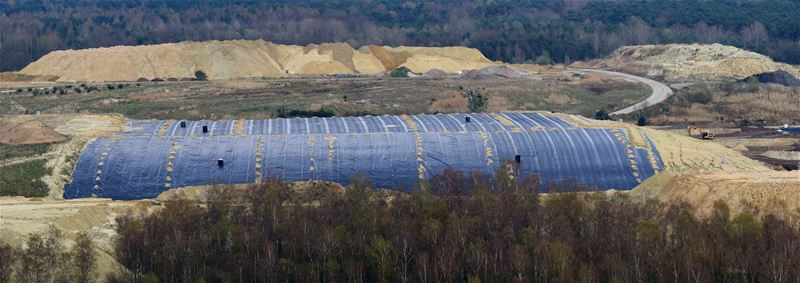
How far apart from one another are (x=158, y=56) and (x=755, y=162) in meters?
84.3

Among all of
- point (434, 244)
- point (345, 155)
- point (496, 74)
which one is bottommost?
point (496, 74)

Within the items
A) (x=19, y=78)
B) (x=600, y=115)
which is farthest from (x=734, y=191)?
(x=19, y=78)

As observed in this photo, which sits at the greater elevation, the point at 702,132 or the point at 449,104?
the point at 449,104

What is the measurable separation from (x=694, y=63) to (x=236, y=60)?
5550cm

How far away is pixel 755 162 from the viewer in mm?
72500

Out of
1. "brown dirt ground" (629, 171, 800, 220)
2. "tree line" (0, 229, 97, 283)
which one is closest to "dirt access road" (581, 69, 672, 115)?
"brown dirt ground" (629, 171, 800, 220)

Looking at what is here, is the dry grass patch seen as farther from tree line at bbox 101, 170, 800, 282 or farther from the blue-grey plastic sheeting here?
tree line at bbox 101, 170, 800, 282

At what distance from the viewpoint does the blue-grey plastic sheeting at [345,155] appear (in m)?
65.3

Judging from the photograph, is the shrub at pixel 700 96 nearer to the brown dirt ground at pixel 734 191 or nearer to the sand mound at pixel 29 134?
the brown dirt ground at pixel 734 191

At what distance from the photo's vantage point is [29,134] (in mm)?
71125

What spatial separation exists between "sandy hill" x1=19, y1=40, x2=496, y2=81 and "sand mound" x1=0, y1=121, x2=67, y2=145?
59873 mm

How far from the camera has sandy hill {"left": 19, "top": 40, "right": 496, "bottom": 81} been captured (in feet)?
444

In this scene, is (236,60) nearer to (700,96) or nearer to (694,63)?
(694,63)

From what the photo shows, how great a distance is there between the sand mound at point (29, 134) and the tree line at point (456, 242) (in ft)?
56.5
